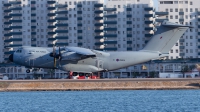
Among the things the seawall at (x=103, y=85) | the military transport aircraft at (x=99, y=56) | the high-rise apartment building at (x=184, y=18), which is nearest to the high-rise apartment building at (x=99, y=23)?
the high-rise apartment building at (x=184, y=18)

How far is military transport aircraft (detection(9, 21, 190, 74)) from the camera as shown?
9762 cm

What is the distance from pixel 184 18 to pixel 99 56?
101 m

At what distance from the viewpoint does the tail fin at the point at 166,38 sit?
98.3 m

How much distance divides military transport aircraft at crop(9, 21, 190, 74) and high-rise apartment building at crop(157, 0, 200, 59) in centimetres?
9559

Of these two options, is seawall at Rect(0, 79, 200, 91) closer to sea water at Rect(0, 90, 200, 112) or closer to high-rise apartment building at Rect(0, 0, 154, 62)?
sea water at Rect(0, 90, 200, 112)

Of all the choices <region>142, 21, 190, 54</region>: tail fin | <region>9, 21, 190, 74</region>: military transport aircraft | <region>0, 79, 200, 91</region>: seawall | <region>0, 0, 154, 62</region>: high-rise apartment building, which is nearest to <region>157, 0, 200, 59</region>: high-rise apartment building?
<region>0, 0, 154, 62</region>: high-rise apartment building

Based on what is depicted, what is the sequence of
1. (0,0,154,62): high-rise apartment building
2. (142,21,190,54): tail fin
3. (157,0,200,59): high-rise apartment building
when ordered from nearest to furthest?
1. (142,21,190,54): tail fin
2. (157,0,200,59): high-rise apartment building
3. (0,0,154,62): high-rise apartment building

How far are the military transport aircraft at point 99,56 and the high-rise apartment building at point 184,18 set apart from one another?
9559cm

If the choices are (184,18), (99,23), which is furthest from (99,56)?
(184,18)

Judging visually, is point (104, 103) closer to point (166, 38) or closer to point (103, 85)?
point (103, 85)

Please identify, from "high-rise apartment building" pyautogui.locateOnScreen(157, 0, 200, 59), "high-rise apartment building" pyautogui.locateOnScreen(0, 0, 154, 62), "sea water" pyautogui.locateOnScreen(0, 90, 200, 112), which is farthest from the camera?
"high-rise apartment building" pyautogui.locateOnScreen(0, 0, 154, 62)

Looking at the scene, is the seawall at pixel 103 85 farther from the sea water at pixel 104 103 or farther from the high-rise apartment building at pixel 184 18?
the high-rise apartment building at pixel 184 18

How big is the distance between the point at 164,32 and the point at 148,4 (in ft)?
323

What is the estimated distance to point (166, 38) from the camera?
9869 cm
